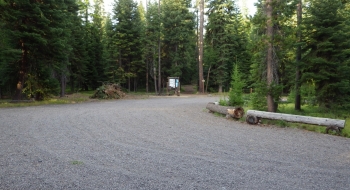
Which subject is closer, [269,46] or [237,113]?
[237,113]

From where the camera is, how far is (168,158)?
5.29 m

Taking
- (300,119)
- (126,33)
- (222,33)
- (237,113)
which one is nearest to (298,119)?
(300,119)

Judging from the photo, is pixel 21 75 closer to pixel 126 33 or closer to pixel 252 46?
pixel 252 46

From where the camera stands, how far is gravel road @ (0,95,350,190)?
4.01m

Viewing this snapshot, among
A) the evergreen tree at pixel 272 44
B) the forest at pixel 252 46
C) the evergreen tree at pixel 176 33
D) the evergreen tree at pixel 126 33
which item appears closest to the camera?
the evergreen tree at pixel 272 44

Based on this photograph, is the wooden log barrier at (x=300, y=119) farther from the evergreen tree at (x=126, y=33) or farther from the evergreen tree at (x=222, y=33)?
the evergreen tree at (x=126, y=33)

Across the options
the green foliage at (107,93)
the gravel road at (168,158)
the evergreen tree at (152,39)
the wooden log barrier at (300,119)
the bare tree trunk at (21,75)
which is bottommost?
the gravel road at (168,158)

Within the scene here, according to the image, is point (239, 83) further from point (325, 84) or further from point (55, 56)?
point (55, 56)

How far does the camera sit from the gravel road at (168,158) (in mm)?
4008

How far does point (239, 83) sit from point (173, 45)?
22608 mm

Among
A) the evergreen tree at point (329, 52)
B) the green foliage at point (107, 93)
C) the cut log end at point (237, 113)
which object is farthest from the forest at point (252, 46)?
the green foliage at point (107, 93)

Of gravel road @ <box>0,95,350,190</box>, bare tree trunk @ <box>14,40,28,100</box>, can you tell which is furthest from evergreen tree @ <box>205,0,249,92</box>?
gravel road @ <box>0,95,350,190</box>

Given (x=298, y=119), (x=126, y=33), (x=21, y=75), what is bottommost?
(x=298, y=119)

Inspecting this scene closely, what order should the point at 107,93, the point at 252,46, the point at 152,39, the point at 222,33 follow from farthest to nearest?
the point at 222,33
the point at 152,39
the point at 107,93
the point at 252,46
